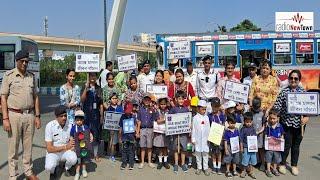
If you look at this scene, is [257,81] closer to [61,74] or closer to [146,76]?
[146,76]

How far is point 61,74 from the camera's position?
47.1 m

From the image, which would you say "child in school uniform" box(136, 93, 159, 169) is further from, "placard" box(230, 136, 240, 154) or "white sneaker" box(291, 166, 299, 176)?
"white sneaker" box(291, 166, 299, 176)

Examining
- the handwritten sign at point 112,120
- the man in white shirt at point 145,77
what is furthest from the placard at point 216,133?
the man in white shirt at point 145,77

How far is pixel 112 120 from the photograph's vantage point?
774cm

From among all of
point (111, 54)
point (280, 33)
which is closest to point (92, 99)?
point (280, 33)

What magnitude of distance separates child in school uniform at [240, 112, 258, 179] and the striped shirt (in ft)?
1.81

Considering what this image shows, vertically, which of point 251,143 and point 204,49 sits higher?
point 204,49

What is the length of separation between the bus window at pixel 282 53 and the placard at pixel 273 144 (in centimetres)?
1045

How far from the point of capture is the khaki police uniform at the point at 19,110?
6137 millimetres

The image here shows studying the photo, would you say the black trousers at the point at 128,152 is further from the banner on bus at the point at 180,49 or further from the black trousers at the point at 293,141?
the banner on bus at the point at 180,49

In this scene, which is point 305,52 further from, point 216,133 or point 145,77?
point 216,133

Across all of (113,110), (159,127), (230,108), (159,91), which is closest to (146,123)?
(159,127)

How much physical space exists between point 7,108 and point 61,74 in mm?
41949

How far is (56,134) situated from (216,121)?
2.62 meters
